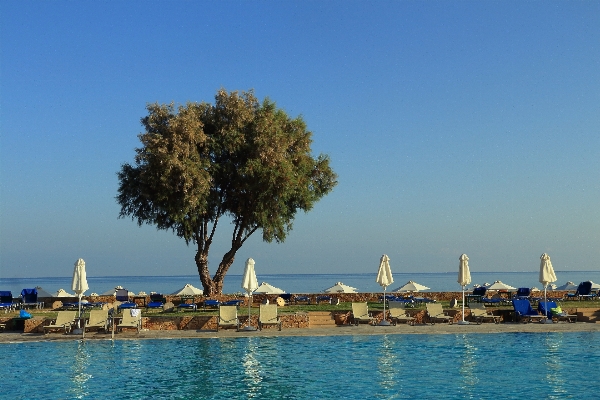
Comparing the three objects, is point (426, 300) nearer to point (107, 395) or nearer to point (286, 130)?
point (286, 130)

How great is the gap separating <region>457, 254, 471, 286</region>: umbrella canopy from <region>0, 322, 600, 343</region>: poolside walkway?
2238 millimetres

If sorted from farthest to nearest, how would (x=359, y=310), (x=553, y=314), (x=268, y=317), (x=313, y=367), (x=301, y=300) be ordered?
(x=301, y=300), (x=553, y=314), (x=359, y=310), (x=268, y=317), (x=313, y=367)

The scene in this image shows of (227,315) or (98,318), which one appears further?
Result: (227,315)

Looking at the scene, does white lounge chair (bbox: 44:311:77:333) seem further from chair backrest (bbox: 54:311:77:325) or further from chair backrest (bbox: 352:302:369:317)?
chair backrest (bbox: 352:302:369:317)

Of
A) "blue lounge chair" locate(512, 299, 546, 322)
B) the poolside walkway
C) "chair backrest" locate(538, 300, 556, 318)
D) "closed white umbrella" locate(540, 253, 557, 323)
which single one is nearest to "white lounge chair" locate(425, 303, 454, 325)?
the poolside walkway

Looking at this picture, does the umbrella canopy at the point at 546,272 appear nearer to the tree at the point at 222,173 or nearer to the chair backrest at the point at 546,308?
the chair backrest at the point at 546,308

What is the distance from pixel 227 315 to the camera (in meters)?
22.6

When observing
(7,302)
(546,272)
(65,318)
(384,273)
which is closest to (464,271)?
(384,273)

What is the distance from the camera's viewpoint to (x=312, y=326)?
23.7m

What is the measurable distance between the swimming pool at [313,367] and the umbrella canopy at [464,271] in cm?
366

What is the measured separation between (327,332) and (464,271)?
6.35 metres

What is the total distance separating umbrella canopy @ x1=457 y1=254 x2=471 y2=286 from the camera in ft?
80.4

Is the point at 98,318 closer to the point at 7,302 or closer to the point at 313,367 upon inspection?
the point at 313,367

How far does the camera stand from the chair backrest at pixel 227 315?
22.4 m
